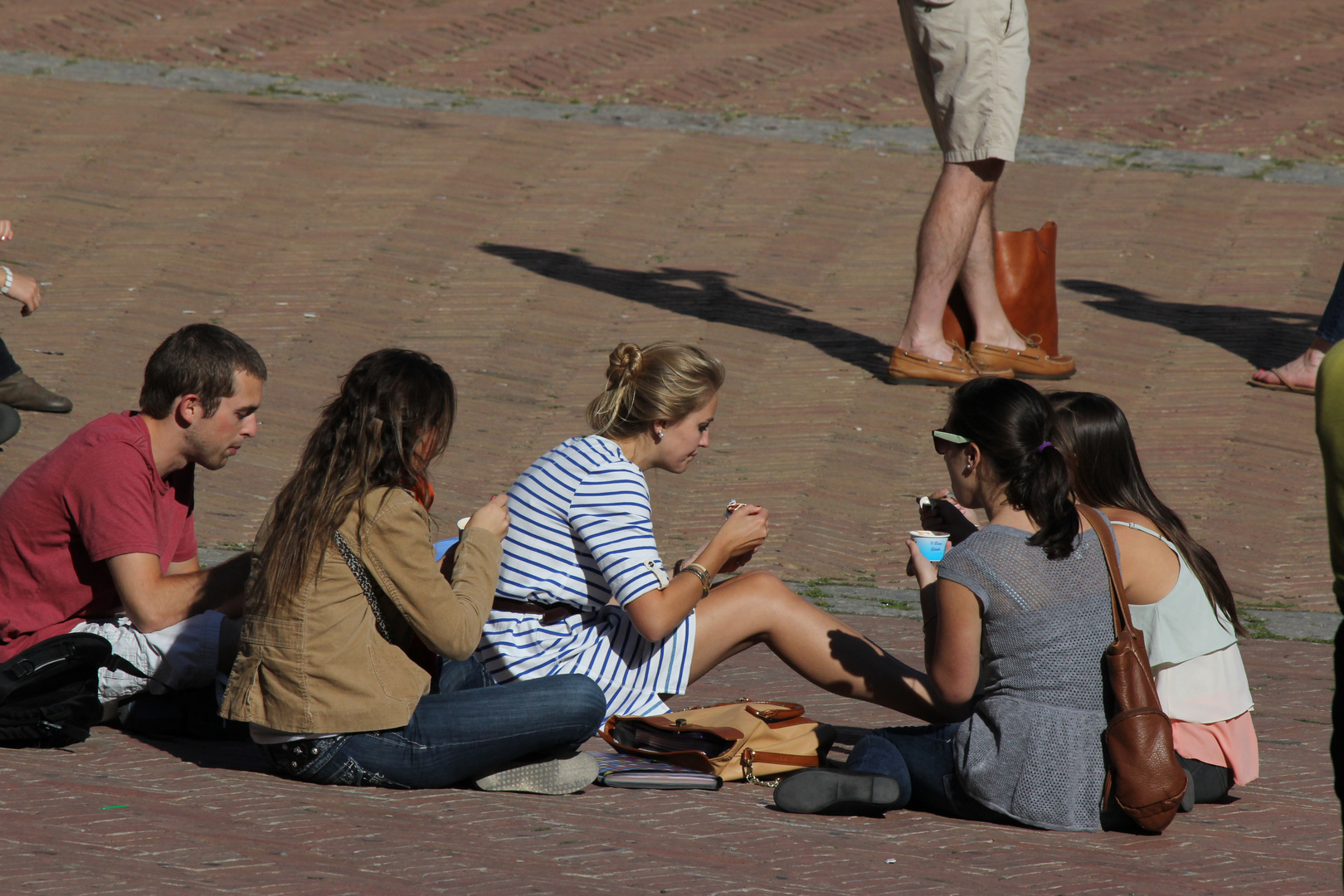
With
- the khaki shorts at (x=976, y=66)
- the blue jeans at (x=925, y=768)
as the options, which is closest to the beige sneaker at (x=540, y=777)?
the blue jeans at (x=925, y=768)

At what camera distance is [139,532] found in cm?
342

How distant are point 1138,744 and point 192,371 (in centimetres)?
215

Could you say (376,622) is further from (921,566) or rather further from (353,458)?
(921,566)

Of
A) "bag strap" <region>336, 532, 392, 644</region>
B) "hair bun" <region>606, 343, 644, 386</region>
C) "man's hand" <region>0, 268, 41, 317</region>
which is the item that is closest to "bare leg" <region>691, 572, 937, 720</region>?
"hair bun" <region>606, 343, 644, 386</region>

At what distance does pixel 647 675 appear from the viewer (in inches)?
146

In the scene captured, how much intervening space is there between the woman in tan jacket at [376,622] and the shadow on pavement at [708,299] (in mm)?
3843

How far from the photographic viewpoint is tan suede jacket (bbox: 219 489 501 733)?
311cm

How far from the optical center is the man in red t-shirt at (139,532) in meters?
3.42

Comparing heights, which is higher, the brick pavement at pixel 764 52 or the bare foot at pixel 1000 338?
the brick pavement at pixel 764 52

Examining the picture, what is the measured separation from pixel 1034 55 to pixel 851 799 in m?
9.21

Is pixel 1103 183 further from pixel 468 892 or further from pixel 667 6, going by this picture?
pixel 468 892

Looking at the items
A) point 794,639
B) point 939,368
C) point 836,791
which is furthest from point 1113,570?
point 939,368

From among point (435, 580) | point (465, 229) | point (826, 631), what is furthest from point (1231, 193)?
point (435, 580)

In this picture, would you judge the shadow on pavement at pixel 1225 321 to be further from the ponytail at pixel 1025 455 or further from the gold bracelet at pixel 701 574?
the gold bracelet at pixel 701 574
